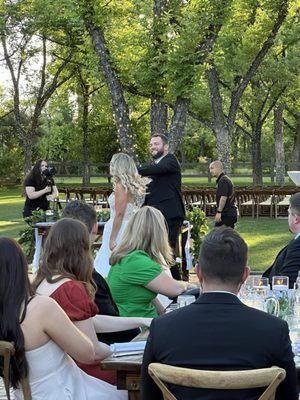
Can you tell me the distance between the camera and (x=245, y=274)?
3477 millimetres

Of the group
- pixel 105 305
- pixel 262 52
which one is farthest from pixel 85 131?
pixel 105 305

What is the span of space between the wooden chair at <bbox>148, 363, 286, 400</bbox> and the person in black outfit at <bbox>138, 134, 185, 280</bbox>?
6997 millimetres

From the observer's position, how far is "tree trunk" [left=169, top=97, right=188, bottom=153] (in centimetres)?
1448

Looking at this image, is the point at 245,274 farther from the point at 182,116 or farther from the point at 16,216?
the point at 16,216

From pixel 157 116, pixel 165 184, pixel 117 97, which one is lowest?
pixel 165 184

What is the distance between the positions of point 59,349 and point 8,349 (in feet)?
1.18

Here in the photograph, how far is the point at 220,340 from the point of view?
10.4 feet

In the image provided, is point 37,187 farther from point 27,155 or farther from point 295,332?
point 27,155

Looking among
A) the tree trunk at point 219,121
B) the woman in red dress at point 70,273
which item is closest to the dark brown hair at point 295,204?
the woman in red dress at point 70,273

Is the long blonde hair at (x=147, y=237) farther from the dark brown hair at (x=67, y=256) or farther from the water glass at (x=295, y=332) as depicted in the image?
the water glass at (x=295, y=332)

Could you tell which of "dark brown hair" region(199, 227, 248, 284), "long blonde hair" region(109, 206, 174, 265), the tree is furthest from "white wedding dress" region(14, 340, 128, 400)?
the tree

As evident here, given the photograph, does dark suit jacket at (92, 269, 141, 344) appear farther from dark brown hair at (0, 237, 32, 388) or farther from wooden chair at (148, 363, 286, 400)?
wooden chair at (148, 363, 286, 400)

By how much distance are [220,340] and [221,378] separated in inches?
7.5

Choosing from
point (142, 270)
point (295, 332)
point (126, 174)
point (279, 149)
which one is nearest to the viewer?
point (295, 332)
